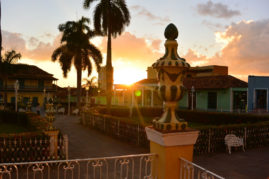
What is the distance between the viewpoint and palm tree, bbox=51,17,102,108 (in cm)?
2850

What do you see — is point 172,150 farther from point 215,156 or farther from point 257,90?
point 257,90

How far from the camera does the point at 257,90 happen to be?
88.5 feet

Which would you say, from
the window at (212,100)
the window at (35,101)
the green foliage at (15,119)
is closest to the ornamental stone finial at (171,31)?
the green foliage at (15,119)

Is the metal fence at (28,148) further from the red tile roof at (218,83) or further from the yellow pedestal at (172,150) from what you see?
the red tile roof at (218,83)

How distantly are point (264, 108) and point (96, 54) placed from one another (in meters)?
21.2

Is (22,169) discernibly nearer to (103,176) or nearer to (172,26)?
(103,176)

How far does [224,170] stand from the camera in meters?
8.35

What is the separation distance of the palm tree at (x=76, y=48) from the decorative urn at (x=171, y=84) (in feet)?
84.9

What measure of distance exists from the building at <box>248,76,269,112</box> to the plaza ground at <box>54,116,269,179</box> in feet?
54.3

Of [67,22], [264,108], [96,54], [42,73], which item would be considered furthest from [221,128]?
[42,73]

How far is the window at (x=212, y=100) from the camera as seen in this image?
1190 inches

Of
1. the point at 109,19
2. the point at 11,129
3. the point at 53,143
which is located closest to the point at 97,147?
the point at 53,143

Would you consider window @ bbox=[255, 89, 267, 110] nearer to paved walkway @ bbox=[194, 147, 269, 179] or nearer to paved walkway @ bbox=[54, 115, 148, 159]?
paved walkway @ bbox=[194, 147, 269, 179]

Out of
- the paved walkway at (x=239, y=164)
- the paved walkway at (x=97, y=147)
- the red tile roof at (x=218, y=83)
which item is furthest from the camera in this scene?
the red tile roof at (x=218, y=83)
